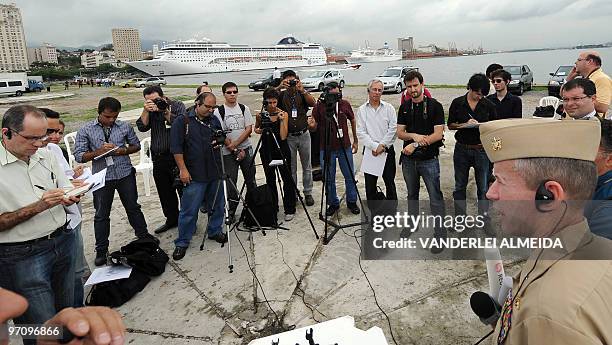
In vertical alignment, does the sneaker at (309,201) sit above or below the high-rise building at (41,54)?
below

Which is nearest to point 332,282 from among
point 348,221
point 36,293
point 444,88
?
point 348,221

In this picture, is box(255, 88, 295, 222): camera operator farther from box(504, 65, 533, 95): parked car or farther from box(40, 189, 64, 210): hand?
box(504, 65, 533, 95): parked car

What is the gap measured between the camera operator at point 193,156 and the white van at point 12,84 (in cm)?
4363

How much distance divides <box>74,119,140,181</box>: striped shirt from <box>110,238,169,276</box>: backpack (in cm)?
78

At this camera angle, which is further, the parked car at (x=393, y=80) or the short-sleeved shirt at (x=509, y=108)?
the parked car at (x=393, y=80)

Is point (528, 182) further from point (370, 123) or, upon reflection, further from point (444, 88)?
point (444, 88)

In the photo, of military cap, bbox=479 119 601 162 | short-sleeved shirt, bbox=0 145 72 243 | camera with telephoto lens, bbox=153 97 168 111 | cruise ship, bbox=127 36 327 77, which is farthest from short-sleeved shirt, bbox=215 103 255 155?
cruise ship, bbox=127 36 327 77

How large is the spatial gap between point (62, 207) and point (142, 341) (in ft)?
3.70

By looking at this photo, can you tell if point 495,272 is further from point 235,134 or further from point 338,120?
point 235,134

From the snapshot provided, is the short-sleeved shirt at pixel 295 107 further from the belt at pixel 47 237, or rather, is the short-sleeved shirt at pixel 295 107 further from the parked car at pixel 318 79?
the parked car at pixel 318 79

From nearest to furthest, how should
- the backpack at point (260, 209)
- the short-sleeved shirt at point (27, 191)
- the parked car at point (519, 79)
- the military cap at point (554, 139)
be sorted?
the military cap at point (554, 139) → the short-sleeved shirt at point (27, 191) → the backpack at point (260, 209) → the parked car at point (519, 79)

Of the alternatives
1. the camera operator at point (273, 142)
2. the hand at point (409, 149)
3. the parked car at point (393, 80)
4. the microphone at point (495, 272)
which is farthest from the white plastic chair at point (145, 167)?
the parked car at point (393, 80)

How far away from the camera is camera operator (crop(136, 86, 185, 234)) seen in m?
4.15

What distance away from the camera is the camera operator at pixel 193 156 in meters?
3.86
